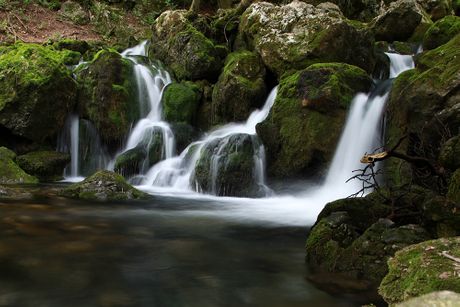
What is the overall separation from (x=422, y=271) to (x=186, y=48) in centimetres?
1350

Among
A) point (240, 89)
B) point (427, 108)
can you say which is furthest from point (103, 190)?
point (427, 108)

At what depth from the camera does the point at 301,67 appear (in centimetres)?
1256

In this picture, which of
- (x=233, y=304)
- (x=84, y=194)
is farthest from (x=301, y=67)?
(x=233, y=304)

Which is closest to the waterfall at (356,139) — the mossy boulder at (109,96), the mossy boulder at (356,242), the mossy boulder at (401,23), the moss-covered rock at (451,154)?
the mossy boulder at (356,242)

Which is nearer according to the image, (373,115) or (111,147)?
(373,115)

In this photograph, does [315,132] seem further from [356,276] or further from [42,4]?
[42,4]

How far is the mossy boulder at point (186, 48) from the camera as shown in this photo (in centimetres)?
Answer: 1473

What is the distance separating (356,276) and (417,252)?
1.20m

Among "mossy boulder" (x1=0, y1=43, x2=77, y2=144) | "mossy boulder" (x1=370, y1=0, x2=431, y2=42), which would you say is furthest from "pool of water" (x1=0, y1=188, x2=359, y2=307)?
"mossy boulder" (x1=370, y1=0, x2=431, y2=42)

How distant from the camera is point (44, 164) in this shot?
12016 millimetres

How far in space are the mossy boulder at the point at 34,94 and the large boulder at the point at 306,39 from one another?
619 cm

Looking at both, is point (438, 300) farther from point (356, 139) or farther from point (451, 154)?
point (356, 139)

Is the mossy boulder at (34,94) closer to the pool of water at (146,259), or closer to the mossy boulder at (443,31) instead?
the pool of water at (146,259)

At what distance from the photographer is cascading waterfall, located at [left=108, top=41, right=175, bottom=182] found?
41.9 ft
